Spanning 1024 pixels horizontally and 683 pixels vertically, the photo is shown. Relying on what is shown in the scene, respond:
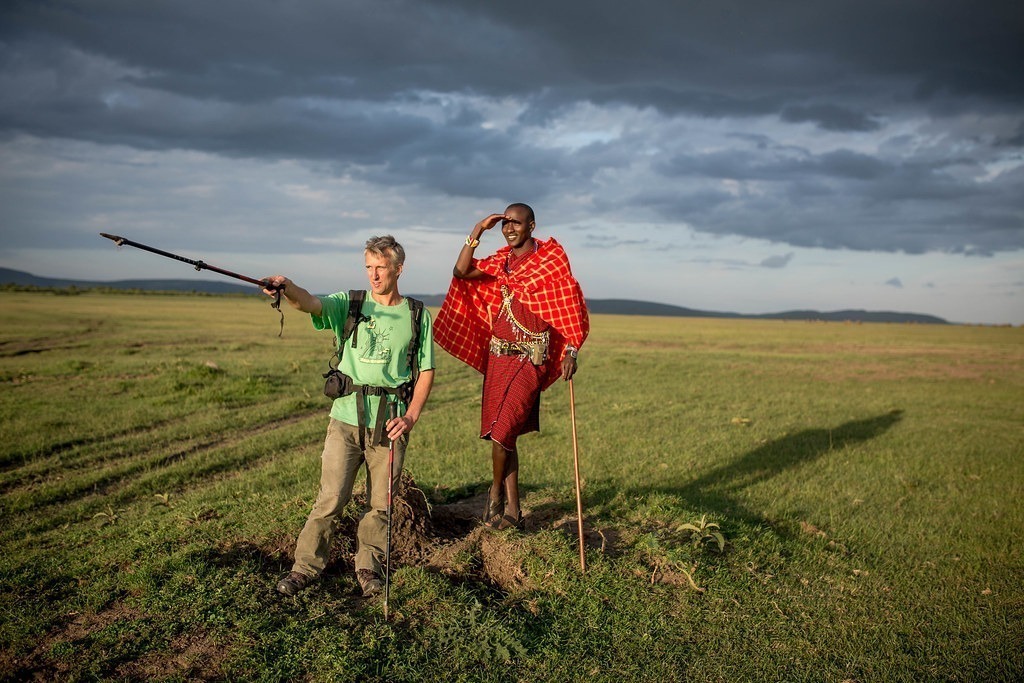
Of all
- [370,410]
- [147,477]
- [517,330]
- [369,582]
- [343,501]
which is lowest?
[147,477]

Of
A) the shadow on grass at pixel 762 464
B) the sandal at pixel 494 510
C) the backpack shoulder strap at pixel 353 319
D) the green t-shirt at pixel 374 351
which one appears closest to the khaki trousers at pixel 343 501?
the green t-shirt at pixel 374 351

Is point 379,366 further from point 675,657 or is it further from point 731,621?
point 731,621

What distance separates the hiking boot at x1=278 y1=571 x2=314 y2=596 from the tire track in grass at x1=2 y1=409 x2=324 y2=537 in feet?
11.6

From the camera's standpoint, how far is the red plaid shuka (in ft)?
21.9

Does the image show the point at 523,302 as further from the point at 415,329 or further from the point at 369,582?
the point at 369,582

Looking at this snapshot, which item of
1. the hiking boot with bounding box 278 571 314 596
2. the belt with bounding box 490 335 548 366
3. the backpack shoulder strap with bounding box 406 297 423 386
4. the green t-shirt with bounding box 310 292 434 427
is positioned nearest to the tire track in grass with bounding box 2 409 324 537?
the hiking boot with bounding box 278 571 314 596

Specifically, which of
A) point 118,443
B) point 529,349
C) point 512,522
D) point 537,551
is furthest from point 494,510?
point 118,443

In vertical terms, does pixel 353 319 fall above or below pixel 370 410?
above

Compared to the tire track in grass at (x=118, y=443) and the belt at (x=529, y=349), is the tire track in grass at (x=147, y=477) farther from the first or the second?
the belt at (x=529, y=349)

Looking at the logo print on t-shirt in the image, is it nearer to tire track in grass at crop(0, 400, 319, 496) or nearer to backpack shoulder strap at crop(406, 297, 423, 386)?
backpack shoulder strap at crop(406, 297, 423, 386)

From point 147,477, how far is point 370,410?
5.11m

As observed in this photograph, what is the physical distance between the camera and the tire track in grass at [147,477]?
24.7ft

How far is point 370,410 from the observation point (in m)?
5.36

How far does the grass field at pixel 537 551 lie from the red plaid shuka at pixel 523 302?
5.90 feet
